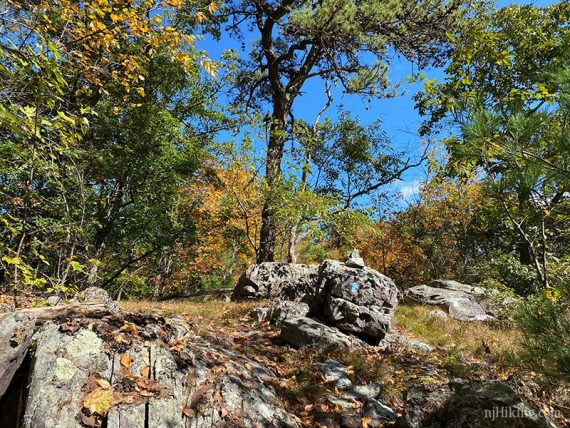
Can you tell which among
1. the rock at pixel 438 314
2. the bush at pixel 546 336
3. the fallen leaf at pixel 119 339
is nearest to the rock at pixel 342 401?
the bush at pixel 546 336

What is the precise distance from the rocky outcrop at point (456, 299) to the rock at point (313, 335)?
199 inches

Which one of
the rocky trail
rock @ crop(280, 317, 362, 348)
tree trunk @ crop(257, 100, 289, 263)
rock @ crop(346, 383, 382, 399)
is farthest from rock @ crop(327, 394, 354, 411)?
tree trunk @ crop(257, 100, 289, 263)

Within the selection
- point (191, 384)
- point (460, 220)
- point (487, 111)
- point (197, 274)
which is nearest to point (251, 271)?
point (191, 384)

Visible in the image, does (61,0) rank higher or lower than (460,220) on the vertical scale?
lower

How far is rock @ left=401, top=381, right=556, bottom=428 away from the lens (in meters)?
2.85

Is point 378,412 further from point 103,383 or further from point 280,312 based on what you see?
point 280,312

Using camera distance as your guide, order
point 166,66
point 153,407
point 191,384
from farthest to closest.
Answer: point 166,66 → point 191,384 → point 153,407

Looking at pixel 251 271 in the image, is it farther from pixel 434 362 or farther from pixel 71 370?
pixel 71 370

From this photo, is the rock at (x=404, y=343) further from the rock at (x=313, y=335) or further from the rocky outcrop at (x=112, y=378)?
the rocky outcrop at (x=112, y=378)

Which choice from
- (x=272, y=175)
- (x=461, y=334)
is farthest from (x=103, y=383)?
(x=461, y=334)

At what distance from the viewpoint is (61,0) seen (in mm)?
4363

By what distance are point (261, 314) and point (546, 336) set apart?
519 cm

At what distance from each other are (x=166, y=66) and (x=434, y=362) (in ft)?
34.0

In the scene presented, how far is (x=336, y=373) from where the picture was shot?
16.0 feet
